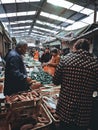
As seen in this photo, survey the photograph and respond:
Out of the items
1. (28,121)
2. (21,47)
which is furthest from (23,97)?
(21,47)

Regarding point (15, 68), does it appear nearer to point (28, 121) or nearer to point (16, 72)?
point (16, 72)

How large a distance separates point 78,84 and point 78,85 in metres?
0.01

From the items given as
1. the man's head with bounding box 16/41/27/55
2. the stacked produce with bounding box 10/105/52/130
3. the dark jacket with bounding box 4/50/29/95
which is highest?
the man's head with bounding box 16/41/27/55

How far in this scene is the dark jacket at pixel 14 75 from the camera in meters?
3.33

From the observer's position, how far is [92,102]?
2.70 meters

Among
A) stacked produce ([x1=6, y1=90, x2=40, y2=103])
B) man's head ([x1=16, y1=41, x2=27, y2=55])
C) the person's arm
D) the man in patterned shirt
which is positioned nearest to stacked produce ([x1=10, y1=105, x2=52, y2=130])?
stacked produce ([x1=6, y1=90, x2=40, y2=103])

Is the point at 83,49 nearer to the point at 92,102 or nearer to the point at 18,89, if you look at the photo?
the point at 92,102

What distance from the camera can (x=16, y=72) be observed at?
3.32 meters

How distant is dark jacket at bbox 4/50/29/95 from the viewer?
3.33 metres

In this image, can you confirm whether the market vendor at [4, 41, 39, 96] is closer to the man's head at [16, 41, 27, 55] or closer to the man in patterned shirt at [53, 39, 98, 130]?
the man's head at [16, 41, 27, 55]

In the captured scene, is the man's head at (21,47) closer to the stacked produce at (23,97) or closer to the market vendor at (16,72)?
the market vendor at (16,72)

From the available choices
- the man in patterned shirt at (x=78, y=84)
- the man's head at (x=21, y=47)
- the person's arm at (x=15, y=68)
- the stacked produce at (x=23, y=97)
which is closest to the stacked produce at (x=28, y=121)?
the stacked produce at (x=23, y=97)

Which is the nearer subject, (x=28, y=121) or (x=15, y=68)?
(x=28, y=121)

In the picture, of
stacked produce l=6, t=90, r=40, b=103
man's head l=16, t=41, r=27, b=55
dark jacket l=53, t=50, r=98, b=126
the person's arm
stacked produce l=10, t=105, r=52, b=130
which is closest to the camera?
dark jacket l=53, t=50, r=98, b=126
